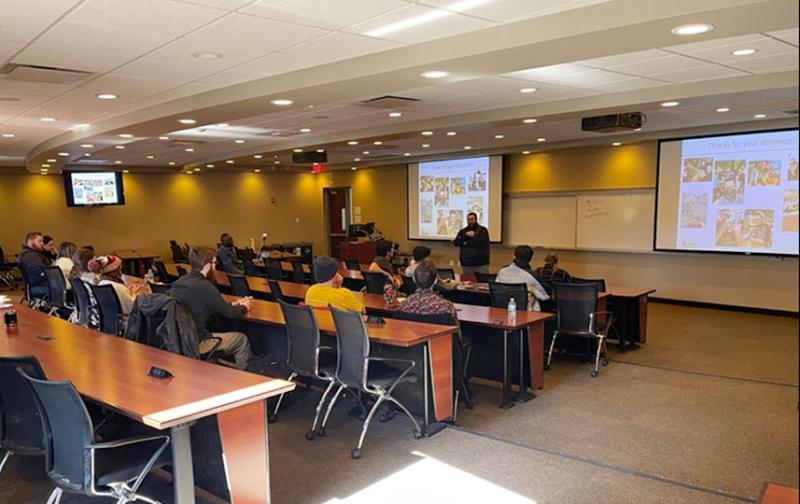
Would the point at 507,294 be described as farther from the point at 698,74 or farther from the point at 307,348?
the point at 698,74

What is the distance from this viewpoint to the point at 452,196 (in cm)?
1191

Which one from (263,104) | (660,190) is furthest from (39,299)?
(660,190)

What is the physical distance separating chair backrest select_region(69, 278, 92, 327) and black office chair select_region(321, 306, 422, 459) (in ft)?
10.6

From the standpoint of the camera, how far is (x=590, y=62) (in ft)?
13.8

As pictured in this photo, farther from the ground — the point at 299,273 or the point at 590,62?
the point at 590,62

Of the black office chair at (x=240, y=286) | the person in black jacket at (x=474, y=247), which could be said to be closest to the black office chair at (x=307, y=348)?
the black office chair at (x=240, y=286)

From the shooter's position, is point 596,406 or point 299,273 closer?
point 596,406

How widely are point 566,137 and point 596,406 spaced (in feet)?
18.5

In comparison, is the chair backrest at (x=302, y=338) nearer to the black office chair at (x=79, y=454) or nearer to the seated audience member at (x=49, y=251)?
the black office chair at (x=79, y=454)

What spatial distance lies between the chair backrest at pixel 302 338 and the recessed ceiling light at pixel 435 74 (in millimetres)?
1812

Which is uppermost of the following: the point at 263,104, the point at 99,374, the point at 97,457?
the point at 263,104

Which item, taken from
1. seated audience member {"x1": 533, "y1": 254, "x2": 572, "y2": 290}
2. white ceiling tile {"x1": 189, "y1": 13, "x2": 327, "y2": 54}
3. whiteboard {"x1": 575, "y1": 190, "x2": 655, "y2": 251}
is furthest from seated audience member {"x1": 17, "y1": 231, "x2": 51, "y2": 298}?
whiteboard {"x1": 575, "y1": 190, "x2": 655, "y2": 251}

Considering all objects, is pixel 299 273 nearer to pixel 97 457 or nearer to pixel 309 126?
pixel 309 126

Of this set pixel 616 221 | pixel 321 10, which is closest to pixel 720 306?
pixel 616 221
